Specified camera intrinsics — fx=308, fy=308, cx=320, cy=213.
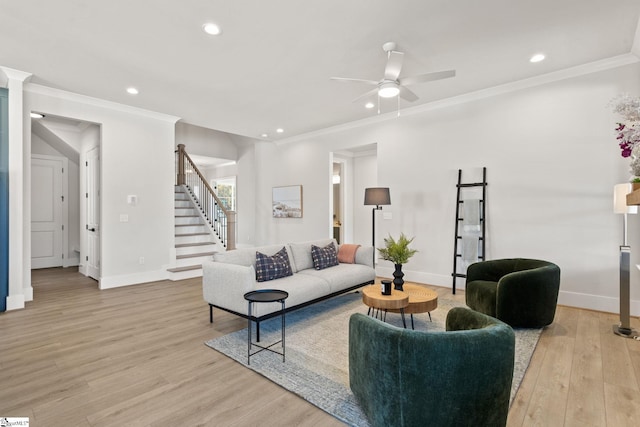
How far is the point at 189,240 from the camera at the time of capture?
688cm

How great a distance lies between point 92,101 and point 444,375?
6.14 m

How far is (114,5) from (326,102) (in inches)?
123

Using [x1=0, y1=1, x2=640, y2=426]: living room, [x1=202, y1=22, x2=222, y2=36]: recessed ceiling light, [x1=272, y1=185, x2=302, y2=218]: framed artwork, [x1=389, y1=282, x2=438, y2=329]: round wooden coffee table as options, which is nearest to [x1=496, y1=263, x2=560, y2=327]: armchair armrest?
[x1=389, y1=282, x2=438, y2=329]: round wooden coffee table

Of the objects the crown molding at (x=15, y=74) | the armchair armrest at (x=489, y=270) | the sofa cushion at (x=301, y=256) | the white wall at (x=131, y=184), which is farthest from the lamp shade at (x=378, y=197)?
the crown molding at (x=15, y=74)

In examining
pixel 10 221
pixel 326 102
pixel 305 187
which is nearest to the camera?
pixel 10 221

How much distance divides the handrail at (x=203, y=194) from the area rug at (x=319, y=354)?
13.1ft

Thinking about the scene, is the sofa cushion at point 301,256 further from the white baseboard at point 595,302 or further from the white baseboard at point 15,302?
the white baseboard at point 15,302

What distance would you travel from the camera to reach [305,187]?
723cm

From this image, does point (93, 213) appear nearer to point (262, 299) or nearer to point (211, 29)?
point (211, 29)

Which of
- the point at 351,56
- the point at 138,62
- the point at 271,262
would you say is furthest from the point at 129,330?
the point at 351,56

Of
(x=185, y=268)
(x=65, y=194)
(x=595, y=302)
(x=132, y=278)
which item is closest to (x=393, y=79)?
(x=595, y=302)

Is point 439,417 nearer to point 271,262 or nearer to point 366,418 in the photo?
point 366,418

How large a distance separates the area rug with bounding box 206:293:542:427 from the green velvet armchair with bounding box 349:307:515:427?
0.49 meters

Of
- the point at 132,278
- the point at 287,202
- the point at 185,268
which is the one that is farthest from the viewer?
the point at 287,202
